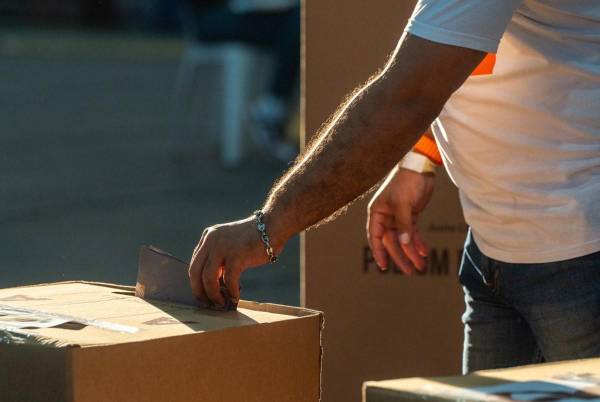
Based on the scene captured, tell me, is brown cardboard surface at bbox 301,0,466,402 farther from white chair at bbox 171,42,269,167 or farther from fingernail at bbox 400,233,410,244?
white chair at bbox 171,42,269,167

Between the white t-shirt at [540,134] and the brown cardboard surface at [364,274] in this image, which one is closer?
the white t-shirt at [540,134]

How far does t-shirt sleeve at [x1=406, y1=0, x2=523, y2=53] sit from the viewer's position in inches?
64.0

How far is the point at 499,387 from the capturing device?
130cm

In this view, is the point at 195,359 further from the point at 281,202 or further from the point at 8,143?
the point at 8,143

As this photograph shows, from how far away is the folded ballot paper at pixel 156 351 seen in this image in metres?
1.52

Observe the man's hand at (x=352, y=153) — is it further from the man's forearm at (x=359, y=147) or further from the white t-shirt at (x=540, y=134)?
the white t-shirt at (x=540, y=134)

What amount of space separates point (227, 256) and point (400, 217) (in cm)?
59

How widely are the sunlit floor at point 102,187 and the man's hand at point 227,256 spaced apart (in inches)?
121

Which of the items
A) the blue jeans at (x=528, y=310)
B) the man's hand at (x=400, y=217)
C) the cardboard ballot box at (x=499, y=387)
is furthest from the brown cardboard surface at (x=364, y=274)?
the cardboard ballot box at (x=499, y=387)

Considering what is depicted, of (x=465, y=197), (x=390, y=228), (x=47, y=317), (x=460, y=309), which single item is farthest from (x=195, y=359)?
Answer: (x=460, y=309)

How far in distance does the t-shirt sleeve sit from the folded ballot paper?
0.40 meters

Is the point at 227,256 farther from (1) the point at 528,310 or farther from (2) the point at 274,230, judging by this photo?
(1) the point at 528,310

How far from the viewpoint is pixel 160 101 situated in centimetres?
1145

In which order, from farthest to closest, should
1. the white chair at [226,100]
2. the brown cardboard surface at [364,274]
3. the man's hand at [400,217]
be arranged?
the white chair at [226,100] < the brown cardboard surface at [364,274] < the man's hand at [400,217]
